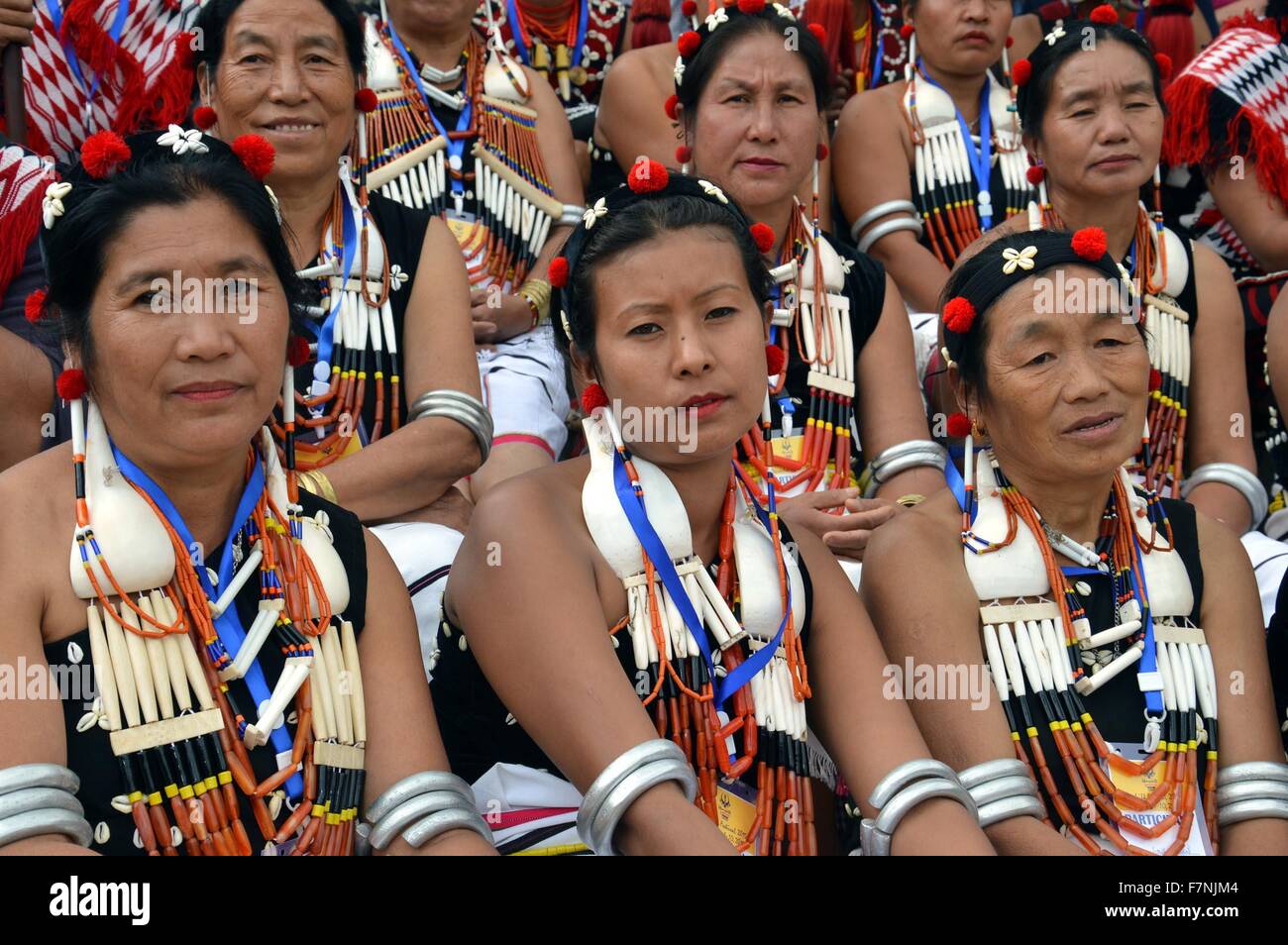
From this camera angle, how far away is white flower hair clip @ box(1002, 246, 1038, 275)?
297 cm

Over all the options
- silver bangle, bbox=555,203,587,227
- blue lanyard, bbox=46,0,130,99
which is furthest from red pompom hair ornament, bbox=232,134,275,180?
silver bangle, bbox=555,203,587,227

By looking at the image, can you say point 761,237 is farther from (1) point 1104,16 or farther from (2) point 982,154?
(2) point 982,154

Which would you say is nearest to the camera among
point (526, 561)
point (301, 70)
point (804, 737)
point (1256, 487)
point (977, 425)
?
point (526, 561)

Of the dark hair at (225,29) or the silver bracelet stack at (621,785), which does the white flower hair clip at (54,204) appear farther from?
the dark hair at (225,29)

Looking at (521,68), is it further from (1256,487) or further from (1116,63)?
(1256,487)

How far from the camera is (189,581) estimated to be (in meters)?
2.30

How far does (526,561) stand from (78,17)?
2.26m

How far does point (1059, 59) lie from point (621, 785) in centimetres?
261

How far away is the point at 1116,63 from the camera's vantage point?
400 cm

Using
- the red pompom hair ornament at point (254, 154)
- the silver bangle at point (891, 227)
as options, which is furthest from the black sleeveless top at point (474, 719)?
the silver bangle at point (891, 227)

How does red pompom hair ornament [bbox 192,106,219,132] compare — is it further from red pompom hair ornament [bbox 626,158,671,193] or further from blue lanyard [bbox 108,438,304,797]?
blue lanyard [bbox 108,438,304,797]

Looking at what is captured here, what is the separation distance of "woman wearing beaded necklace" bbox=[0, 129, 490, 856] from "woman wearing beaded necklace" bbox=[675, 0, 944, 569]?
137cm

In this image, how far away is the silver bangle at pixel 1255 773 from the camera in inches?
108

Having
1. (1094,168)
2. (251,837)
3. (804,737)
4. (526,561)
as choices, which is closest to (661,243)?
(526,561)
